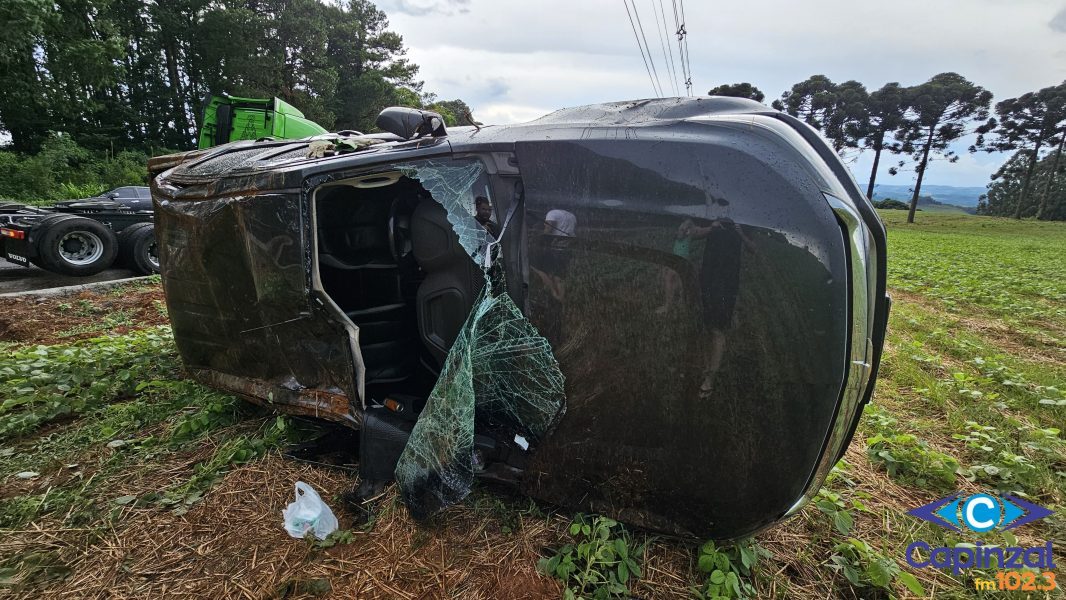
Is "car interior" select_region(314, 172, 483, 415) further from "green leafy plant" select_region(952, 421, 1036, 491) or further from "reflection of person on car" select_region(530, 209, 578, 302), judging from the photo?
"green leafy plant" select_region(952, 421, 1036, 491)

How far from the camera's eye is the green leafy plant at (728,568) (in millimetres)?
1571

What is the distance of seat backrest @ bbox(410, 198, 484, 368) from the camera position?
2070 millimetres

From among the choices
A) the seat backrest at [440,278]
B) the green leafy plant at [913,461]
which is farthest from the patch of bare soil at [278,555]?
the green leafy plant at [913,461]

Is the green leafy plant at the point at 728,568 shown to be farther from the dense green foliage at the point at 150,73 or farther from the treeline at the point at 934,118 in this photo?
the treeline at the point at 934,118

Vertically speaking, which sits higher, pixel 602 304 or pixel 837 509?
pixel 602 304

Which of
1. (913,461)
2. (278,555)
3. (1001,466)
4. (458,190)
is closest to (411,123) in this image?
(458,190)

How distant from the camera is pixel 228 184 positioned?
218 centimetres

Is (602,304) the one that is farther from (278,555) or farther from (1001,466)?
(1001,466)

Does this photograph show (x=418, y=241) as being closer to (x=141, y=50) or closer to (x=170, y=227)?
(x=170, y=227)

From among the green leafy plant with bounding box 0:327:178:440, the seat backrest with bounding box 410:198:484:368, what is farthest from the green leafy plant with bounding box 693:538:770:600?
the green leafy plant with bounding box 0:327:178:440

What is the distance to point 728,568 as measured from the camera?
1643 mm

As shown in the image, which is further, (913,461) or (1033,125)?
(1033,125)

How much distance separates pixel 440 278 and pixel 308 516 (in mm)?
1077

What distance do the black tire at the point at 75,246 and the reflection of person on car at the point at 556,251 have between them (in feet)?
23.1
